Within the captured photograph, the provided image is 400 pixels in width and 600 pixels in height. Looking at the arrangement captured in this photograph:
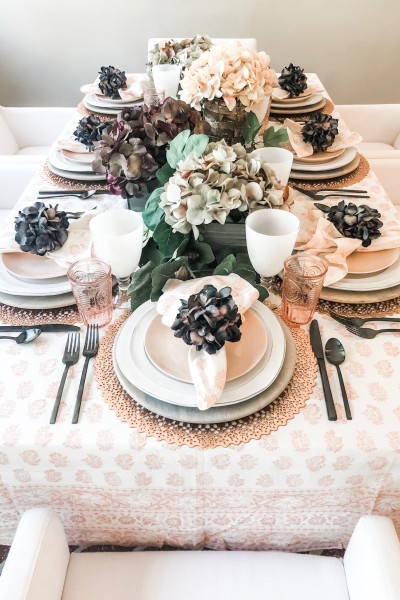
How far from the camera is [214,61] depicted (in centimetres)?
120

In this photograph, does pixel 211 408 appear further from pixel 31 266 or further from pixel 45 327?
pixel 31 266

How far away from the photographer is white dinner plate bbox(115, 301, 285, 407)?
72 cm

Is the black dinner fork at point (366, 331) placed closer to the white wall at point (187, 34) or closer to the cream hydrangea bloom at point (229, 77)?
the cream hydrangea bloom at point (229, 77)

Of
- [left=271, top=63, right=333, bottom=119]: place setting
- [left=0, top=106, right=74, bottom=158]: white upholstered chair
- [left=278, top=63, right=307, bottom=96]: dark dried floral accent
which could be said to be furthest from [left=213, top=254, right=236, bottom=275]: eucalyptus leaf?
[left=0, top=106, right=74, bottom=158]: white upholstered chair

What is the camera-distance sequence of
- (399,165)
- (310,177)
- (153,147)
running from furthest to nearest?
(399,165) < (310,177) < (153,147)

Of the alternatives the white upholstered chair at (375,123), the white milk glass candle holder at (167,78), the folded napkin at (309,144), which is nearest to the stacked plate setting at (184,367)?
the folded napkin at (309,144)

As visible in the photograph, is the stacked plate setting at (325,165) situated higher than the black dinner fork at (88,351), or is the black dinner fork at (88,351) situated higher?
the stacked plate setting at (325,165)

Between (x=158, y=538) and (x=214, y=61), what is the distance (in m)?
1.07

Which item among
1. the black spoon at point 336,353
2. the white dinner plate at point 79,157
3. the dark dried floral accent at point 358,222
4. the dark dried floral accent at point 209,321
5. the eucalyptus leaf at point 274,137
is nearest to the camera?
the dark dried floral accent at point 209,321

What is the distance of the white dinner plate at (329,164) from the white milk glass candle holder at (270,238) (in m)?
0.56

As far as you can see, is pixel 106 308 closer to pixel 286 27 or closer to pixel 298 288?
pixel 298 288

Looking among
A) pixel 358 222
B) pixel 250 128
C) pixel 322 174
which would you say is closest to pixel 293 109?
pixel 322 174

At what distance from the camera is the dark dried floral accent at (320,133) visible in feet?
4.63

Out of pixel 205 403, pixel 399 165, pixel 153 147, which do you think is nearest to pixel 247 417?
pixel 205 403
